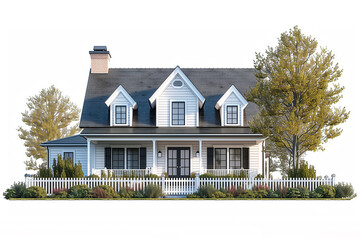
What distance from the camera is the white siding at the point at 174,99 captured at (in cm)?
2922

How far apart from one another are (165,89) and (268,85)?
6743mm

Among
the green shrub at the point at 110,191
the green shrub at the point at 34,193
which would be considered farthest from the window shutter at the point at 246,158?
the green shrub at the point at 34,193

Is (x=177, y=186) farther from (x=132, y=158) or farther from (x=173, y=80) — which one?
(x=173, y=80)

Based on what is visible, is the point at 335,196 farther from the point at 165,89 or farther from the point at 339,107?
the point at 165,89

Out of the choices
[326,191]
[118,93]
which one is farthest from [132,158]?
[326,191]

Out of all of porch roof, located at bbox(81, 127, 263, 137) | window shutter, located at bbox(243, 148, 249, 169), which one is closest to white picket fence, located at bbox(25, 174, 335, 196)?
porch roof, located at bbox(81, 127, 263, 137)

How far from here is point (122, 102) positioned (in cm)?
2927

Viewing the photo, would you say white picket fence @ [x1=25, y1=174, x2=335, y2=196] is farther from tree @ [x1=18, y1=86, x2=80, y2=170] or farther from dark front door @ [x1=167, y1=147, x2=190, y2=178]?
tree @ [x1=18, y1=86, x2=80, y2=170]

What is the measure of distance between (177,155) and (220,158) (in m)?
2.82

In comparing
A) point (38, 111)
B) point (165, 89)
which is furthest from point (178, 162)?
point (38, 111)

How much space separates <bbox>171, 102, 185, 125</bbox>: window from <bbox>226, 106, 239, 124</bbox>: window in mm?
2899

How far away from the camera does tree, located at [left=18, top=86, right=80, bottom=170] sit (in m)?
40.9

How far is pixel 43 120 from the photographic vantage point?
135ft

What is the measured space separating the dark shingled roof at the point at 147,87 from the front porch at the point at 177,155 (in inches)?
56.7
